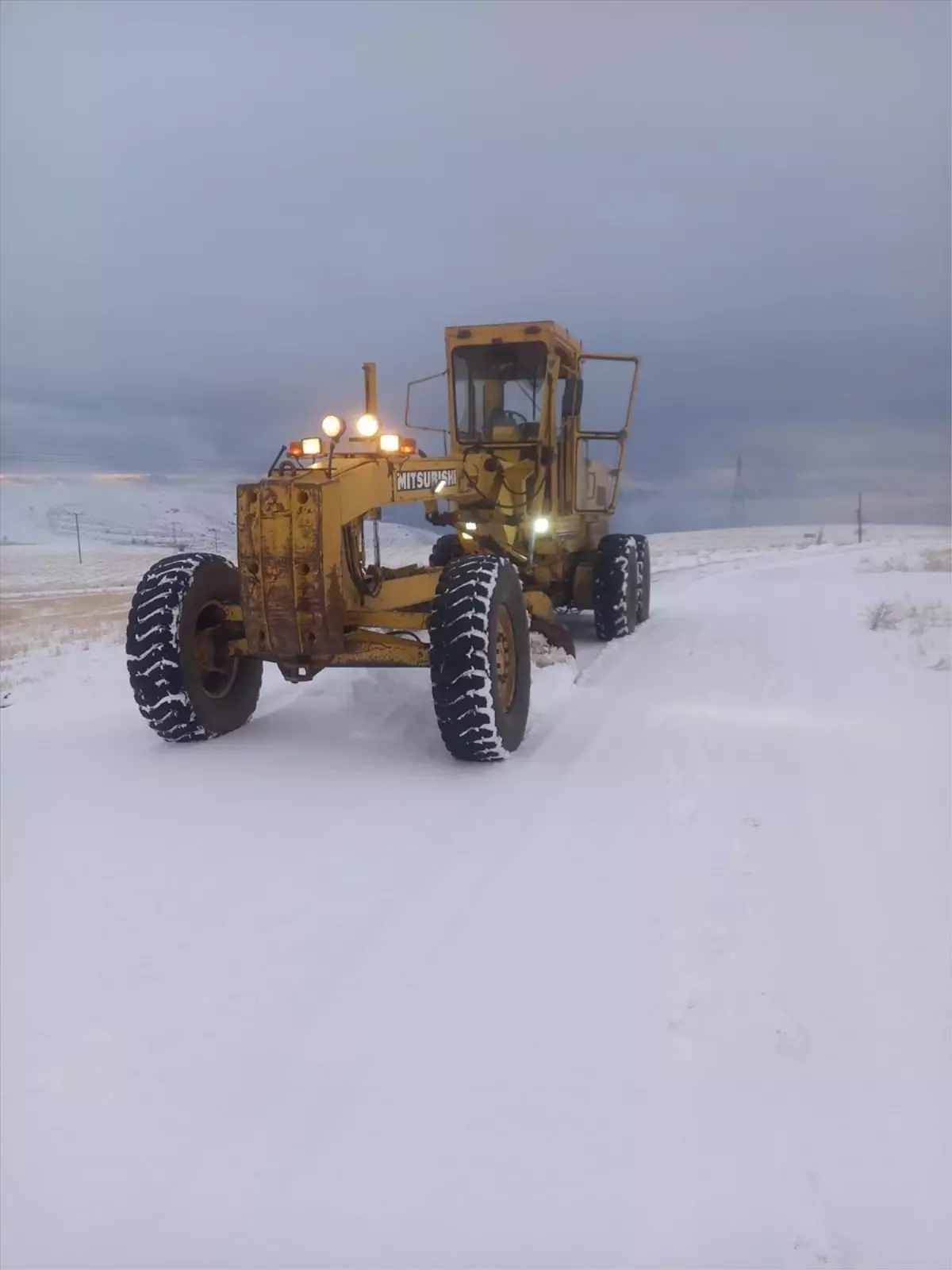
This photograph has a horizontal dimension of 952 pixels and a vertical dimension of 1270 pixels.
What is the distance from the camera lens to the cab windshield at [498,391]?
9305 mm

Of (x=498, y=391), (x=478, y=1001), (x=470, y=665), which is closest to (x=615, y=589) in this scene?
(x=498, y=391)

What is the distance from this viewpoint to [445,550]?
9883 millimetres

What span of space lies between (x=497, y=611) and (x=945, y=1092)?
3.54m

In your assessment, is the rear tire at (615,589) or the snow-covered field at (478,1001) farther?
the rear tire at (615,589)

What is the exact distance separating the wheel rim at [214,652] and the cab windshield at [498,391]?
4263mm

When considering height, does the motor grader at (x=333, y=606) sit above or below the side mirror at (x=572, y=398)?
below

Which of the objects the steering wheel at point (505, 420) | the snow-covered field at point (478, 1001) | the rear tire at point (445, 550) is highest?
the steering wheel at point (505, 420)

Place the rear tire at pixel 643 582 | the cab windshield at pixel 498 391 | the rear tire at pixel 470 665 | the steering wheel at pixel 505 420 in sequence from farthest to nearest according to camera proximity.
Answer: the rear tire at pixel 643 582 < the steering wheel at pixel 505 420 < the cab windshield at pixel 498 391 < the rear tire at pixel 470 665

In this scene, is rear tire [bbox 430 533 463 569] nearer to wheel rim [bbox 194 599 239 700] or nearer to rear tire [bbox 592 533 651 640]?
rear tire [bbox 592 533 651 640]

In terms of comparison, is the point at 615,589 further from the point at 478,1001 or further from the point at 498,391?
the point at 478,1001

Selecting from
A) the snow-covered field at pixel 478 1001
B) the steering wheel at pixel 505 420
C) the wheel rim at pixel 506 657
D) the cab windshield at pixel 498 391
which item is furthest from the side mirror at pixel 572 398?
the snow-covered field at pixel 478 1001

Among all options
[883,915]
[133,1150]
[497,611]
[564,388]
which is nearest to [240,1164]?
[133,1150]

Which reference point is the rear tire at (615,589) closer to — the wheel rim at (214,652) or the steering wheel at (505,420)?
the steering wheel at (505,420)

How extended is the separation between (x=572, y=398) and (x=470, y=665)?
486 centimetres
